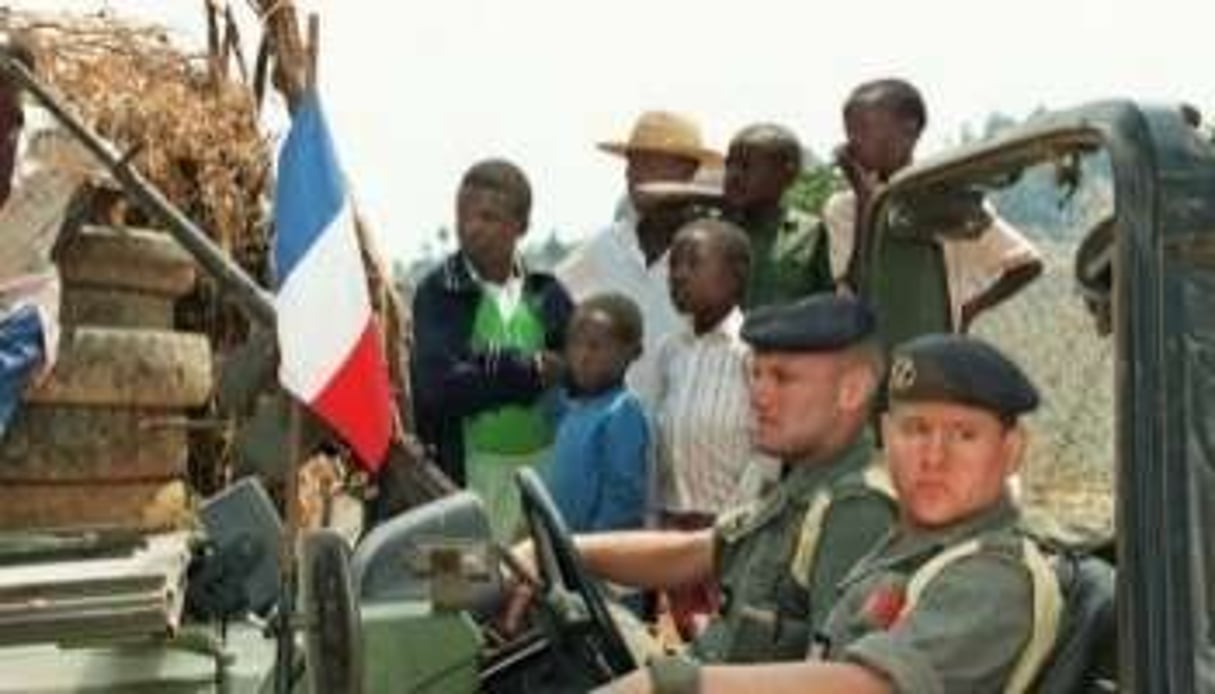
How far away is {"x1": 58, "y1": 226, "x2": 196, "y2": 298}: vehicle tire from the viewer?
27.2 ft

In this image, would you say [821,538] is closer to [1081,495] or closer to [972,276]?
[972,276]

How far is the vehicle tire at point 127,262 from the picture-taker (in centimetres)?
830

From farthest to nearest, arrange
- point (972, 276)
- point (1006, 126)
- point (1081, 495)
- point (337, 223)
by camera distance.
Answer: point (1081, 495), point (337, 223), point (972, 276), point (1006, 126)

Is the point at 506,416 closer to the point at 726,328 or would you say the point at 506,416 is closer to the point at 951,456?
the point at 726,328

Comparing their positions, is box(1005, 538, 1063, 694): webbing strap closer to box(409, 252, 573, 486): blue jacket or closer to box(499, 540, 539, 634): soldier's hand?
box(499, 540, 539, 634): soldier's hand

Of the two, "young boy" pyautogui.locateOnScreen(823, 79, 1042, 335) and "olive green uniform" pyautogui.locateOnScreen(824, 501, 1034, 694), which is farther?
"young boy" pyautogui.locateOnScreen(823, 79, 1042, 335)

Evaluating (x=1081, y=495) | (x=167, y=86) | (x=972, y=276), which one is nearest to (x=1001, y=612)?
(x=972, y=276)

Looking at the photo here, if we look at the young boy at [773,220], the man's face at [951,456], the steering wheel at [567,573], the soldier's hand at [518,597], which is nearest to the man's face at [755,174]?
the young boy at [773,220]

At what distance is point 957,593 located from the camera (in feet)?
10.8

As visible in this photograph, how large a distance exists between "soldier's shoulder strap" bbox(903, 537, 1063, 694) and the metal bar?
4.72 m

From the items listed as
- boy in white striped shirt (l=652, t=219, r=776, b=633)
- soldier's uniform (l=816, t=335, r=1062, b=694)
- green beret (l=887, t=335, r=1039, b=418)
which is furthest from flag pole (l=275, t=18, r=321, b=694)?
boy in white striped shirt (l=652, t=219, r=776, b=633)

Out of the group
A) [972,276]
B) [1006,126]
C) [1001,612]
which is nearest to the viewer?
[1001,612]

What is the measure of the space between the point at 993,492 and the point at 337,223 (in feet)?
7.02

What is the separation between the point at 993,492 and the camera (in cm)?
349
